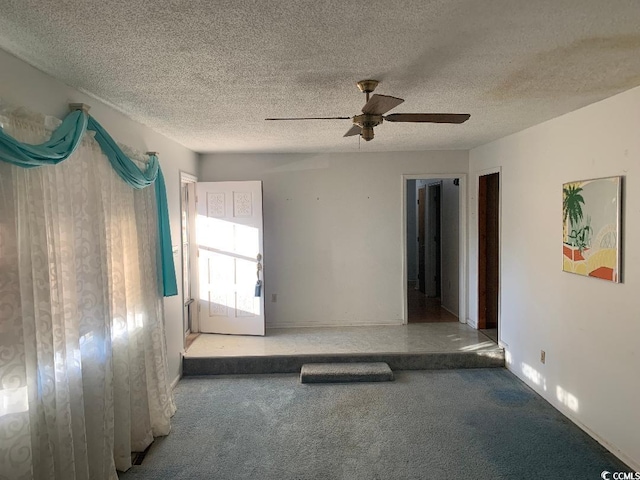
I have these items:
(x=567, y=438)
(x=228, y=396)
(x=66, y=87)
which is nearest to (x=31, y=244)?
(x=66, y=87)

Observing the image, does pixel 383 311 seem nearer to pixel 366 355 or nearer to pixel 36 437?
pixel 366 355

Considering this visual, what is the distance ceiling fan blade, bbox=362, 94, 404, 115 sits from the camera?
217 cm

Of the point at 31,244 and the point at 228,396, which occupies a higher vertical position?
the point at 31,244

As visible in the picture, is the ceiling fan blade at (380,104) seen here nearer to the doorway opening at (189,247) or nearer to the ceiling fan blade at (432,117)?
the ceiling fan blade at (432,117)

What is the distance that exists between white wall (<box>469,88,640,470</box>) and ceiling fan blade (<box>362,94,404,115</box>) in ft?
5.49

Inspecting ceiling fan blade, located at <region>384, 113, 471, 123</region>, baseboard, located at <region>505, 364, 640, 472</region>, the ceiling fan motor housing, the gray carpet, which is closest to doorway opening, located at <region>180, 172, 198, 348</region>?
the gray carpet

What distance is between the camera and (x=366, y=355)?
4.50 m

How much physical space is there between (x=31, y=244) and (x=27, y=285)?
0.19 meters

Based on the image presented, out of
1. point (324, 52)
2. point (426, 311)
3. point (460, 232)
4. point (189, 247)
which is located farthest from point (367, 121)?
point (426, 311)

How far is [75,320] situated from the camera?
2.29 m

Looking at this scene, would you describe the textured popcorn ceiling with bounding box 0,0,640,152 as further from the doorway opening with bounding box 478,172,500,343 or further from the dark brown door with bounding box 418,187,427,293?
the dark brown door with bounding box 418,187,427,293

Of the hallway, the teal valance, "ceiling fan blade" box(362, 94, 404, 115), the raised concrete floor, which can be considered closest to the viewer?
the teal valance

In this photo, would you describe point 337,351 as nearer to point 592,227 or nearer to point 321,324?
point 321,324

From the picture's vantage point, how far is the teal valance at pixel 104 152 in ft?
5.82
